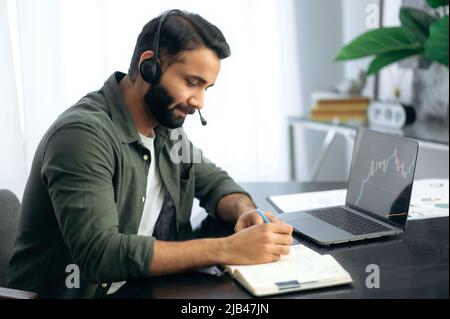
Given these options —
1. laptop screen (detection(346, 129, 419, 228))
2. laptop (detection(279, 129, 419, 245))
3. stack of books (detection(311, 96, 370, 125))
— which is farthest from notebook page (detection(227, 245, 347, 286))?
stack of books (detection(311, 96, 370, 125))

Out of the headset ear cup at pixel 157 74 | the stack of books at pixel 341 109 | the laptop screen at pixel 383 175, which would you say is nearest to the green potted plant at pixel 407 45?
the stack of books at pixel 341 109

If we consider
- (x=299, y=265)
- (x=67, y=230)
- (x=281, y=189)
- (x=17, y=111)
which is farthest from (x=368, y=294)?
(x=17, y=111)

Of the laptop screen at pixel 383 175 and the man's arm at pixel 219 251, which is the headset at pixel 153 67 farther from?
the laptop screen at pixel 383 175

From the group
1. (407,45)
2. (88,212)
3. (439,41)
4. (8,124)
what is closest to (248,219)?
(88,212)

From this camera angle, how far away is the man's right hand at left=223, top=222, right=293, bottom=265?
101 centimetres

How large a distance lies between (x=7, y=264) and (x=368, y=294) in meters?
0.80

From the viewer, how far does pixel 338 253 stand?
1.09 m

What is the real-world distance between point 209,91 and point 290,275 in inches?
71.3

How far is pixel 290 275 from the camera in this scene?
955mm

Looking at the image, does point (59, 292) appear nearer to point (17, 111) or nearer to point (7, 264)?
point (7, 264)

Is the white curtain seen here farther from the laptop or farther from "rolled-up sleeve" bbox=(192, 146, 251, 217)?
the laptop

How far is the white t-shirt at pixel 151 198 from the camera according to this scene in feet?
4.49

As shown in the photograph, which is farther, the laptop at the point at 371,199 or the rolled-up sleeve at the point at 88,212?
the laptop at the point at 371,199

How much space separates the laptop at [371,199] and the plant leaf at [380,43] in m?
0.78
